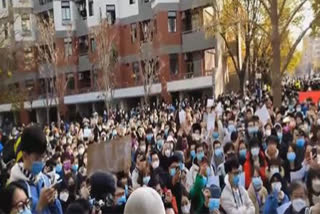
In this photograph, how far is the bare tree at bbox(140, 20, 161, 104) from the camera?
3759 centimetres

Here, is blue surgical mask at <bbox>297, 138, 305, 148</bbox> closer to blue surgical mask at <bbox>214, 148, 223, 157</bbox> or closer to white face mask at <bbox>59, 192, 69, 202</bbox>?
blue surgical mask at <bbox>214, 148, 223, 157</bbox>

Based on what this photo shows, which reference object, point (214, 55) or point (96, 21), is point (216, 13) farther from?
point (96, 21)

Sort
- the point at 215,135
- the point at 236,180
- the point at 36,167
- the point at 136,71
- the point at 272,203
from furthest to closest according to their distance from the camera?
the point at 136,71
the point at 215,135
the point at 236,180
the point at 272,203
the point at 36,167

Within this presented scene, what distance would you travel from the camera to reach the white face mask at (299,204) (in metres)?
5.94

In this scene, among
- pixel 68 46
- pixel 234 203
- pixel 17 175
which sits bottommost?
pixel 234 203

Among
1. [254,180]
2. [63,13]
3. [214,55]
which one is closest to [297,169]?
[254,180]

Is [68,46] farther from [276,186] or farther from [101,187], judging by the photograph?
[101,187]

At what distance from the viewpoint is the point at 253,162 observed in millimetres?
8602

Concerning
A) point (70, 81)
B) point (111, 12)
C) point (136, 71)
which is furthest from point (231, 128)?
point (70, 81)

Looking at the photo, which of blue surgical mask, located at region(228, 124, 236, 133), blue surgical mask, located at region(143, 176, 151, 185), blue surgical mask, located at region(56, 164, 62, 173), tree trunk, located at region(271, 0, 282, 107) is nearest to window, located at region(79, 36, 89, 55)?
tree trunk, located at region(271, 0, 282, 107)

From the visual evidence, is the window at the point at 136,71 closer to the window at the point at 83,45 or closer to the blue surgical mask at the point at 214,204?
the window at the point at 83,45

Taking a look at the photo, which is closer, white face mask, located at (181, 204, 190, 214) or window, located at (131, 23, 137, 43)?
white face mask, located at (181, 204, 190, 214)

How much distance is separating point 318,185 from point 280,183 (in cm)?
81

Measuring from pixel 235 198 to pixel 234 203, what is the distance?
0.22 feet
